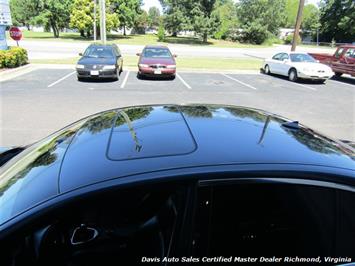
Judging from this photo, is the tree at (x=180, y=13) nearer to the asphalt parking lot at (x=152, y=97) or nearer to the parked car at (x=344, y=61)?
the parked car at (x=344, y=61)

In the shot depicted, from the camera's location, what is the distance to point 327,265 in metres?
1.66

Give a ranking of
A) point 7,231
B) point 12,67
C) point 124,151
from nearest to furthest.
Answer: point 7,231
point 124,151
point 12,67

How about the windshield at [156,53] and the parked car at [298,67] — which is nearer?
the parked car at [298,67]

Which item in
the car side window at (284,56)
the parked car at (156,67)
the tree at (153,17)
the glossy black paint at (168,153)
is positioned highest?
the glossy black paint at (168,153)

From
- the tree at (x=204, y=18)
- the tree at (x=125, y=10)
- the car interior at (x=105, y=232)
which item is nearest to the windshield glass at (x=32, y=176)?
the car interior at (x=105, y=232)

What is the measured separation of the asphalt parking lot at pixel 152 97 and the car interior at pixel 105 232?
571 centimetres

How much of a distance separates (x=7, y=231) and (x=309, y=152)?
155 centimetres

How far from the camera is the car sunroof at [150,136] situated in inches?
70.7

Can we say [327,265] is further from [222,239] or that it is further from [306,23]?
[306,23]

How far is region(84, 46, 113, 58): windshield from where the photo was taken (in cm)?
1569

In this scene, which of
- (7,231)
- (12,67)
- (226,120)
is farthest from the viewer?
(12,67)

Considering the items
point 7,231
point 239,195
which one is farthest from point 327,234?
point 7,231

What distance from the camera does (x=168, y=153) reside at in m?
1.76

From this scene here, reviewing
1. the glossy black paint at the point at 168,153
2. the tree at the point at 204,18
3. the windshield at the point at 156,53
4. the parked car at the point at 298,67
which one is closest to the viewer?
the glossy black paint at the point at 168,153
